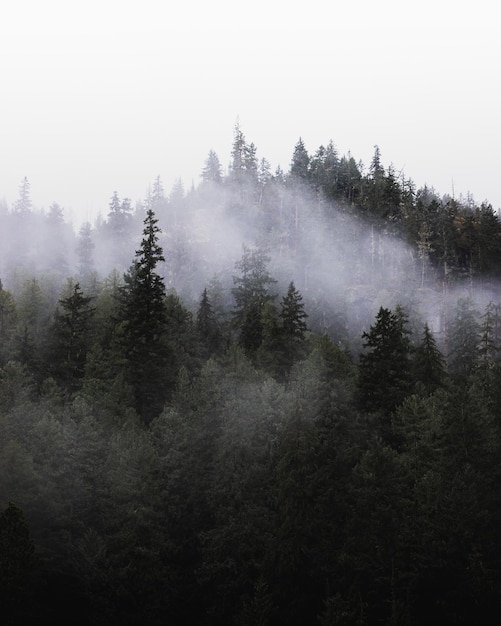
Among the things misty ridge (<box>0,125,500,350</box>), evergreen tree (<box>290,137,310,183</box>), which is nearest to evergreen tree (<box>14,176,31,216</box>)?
misty ridge (<box>0,125,500,350</box>)

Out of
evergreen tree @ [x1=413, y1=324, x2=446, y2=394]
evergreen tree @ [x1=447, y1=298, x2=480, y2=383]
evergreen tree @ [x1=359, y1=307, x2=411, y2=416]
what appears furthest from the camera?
evergreen tree @ [x1=447, y1=298, x2=480, y2=383]

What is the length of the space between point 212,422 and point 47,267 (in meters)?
88.7

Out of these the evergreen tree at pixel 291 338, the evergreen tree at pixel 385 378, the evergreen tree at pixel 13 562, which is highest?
the evergreen tree at pixel 291 338

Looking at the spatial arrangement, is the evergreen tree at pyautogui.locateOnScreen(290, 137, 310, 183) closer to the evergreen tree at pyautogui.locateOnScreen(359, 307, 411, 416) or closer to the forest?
the forest

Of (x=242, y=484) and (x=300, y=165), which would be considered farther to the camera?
(x=300, y=165)

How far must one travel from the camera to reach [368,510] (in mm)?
31594

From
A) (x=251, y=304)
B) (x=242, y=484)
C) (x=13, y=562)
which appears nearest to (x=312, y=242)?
(x=251, y=304)

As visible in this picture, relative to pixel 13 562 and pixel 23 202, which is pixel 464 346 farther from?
pixel 23 202

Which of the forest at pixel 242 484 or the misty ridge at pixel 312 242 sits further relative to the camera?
the misty ridge at pixel 312 242

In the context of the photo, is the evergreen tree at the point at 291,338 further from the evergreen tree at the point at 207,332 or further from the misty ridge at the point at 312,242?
the misty ridge at the point at 312,242

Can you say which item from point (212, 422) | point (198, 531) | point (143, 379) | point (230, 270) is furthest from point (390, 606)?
point (230, 270)

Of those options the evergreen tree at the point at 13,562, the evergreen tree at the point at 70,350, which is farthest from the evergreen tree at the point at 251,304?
the evergreen tree at the point at 13,562

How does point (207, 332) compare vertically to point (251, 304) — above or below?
below

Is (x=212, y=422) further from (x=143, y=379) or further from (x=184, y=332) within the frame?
(x=184, y=332)
